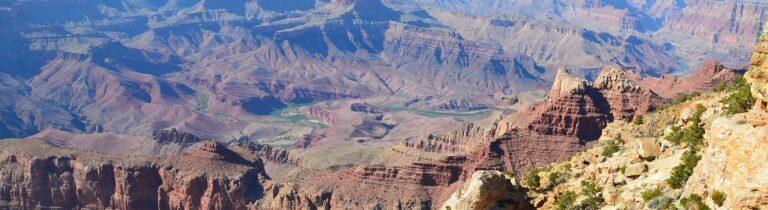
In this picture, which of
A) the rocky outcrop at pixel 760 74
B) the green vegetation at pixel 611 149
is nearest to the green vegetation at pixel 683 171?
the rocky outcrop at pixel 760 74

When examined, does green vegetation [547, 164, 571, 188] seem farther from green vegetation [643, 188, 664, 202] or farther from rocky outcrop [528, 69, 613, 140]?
rocky outcrop [528, 69, 613, 140]

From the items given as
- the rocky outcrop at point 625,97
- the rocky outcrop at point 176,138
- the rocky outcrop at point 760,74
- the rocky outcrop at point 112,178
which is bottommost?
the rocky outcrop at point 760,74

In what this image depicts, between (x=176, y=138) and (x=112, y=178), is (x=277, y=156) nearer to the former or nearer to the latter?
(x=176, y=138)

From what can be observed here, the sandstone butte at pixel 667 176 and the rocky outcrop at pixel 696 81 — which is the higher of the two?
the rocky outcrop at pixel 696 81

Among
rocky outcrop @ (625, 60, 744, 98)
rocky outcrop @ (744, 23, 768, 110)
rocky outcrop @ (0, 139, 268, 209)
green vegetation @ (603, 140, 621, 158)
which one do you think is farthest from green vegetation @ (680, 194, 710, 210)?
rocky outcrop @ (625, 60, 744, 98)

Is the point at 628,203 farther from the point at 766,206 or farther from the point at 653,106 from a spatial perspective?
the point at 653,106

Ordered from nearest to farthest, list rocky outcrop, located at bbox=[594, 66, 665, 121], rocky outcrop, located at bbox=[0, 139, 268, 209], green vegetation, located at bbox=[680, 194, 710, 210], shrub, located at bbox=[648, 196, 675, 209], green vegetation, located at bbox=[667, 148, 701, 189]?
1. green vegetation, located at bbox=[680, 194, 710, 210]
2. shrub, located at bbox=[648, 196, 675, 209]
3. green vegetation, located at bbox=[667, 148, 701, 189]
4. rocky outcrop, located at bbox=[0, 139, 268, 209]
5. rocky outcrop, located at bbox=[594, 66, 665, 121]

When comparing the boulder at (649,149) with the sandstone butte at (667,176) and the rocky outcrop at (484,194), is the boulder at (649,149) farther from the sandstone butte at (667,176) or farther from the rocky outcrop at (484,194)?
the rocky outcrop at (484,194)

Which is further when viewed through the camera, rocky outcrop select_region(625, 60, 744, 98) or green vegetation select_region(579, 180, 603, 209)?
rocky outcrop select_region(625, 60, 744, 98)
